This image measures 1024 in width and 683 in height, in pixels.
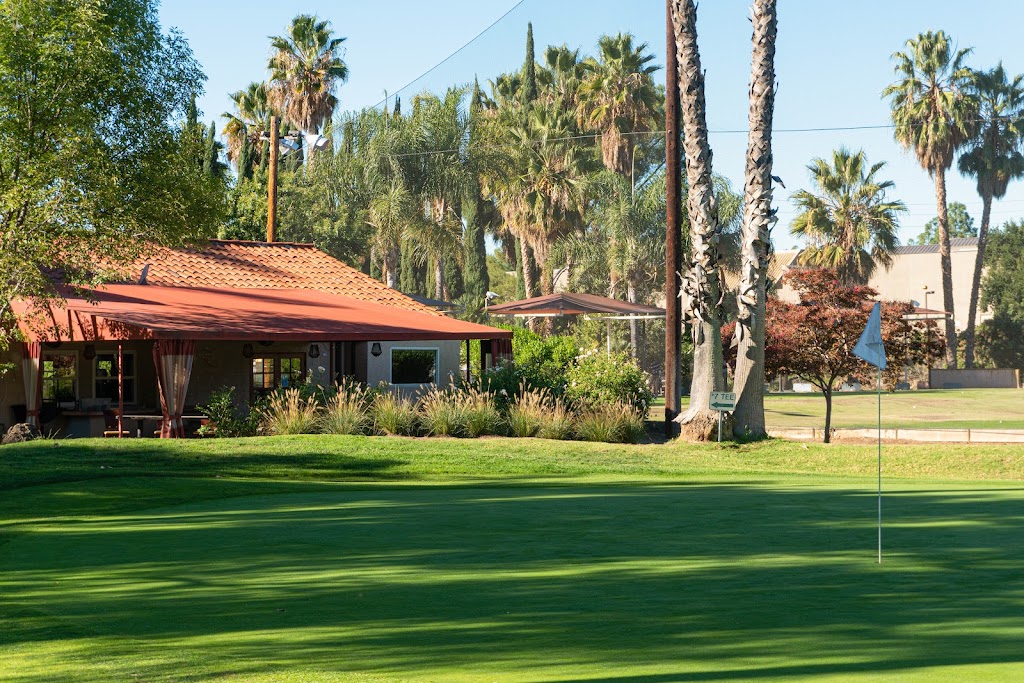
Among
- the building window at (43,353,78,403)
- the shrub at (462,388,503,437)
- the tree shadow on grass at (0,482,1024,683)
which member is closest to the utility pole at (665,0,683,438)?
the shrub at (462,388,503,437)

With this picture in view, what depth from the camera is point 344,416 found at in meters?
23.5

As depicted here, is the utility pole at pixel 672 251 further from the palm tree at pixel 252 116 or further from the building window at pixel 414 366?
the palm tree at pixel 252 116

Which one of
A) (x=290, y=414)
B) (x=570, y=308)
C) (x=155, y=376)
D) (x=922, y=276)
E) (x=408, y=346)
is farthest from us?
(x=922, y=276)

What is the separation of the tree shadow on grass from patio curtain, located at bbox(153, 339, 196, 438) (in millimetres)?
12389

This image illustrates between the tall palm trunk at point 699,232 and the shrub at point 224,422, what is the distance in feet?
28.4

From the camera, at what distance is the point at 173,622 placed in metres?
6.90

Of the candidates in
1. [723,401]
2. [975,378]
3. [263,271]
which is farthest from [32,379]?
[975,378]

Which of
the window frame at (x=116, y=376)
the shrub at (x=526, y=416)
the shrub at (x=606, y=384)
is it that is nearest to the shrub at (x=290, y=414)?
the shrub at (x=526, y=416)

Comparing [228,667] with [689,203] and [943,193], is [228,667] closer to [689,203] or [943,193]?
[689,203]

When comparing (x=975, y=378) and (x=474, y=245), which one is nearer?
(x=474, y=245)

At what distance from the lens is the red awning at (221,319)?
24438mm

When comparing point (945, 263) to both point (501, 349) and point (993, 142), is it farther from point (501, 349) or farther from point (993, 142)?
point (501, 349)

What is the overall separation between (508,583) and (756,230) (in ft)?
56.9

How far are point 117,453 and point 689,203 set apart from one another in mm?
11994
